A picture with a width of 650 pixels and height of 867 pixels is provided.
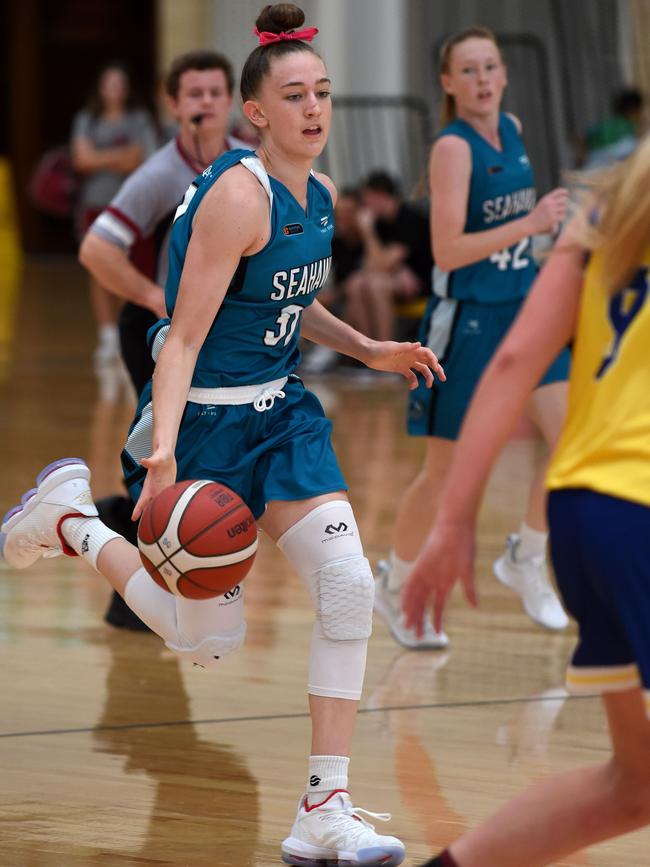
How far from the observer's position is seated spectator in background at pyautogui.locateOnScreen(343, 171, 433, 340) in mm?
11344

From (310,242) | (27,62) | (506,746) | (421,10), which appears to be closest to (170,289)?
(310,242)

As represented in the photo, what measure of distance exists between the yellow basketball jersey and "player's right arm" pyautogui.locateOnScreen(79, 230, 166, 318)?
2522 millimetres

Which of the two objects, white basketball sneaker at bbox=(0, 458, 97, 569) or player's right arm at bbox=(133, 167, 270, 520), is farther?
white basketball sneaker at bbox=(0, 458, 97, 569)

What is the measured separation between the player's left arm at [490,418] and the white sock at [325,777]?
94 cm

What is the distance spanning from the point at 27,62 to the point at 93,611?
17.9 metres

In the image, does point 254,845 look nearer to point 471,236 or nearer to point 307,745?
point 307,745

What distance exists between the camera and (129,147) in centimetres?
1262

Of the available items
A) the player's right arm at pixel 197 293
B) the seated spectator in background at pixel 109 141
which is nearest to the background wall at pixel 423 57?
the seated spectator in background at pixel 109 141

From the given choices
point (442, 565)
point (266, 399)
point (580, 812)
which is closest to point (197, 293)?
point (266, 399)

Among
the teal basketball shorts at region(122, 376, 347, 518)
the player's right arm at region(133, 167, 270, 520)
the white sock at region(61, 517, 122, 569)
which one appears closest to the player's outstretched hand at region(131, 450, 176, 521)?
the player's right arm at region(133, 167, 270, 520)

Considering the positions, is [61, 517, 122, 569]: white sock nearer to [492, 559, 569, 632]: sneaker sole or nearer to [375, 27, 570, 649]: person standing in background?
[375, 27, 570, 649]: person standing in background

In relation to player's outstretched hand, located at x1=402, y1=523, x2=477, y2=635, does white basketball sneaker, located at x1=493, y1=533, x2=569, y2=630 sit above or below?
below

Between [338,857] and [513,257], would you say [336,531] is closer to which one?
[338,857]

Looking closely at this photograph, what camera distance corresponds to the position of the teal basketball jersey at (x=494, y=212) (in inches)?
194
